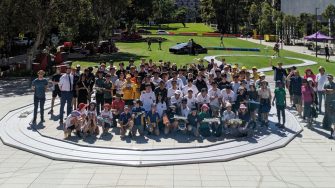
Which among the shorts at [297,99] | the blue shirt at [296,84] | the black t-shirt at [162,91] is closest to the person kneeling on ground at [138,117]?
the black t-shirt at [162,91]

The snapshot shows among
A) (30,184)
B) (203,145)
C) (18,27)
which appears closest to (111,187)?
(30,184)

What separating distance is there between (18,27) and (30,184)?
935 inches

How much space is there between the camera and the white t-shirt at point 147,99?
1584cm

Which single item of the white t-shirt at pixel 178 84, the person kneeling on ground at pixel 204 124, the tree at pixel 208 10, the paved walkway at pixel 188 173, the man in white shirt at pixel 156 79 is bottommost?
the paved walkway at pixel 188 173

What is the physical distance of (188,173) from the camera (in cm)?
1204

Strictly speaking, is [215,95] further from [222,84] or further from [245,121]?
[245,121]

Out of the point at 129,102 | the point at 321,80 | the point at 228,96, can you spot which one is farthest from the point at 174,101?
the point at 321,80

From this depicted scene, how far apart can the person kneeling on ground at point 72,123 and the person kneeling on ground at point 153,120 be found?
231 cm

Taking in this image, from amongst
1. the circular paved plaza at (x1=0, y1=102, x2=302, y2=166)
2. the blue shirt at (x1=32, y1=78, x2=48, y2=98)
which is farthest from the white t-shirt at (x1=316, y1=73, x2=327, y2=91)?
the blue shirt at (x1=32, y1=78, x2=48, y2=98)

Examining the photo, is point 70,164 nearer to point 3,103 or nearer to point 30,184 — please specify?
point 30,184

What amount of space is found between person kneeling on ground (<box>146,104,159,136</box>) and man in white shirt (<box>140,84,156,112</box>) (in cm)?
47

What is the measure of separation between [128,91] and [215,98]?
3182 millimetres

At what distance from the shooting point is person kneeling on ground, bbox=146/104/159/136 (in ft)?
50.2

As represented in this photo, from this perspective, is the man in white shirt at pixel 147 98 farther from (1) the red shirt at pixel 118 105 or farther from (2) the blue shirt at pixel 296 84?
(2) the blue shirt at pixel 296 84
